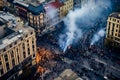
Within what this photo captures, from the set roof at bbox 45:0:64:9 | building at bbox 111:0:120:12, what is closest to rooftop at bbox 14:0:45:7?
roof at bbox 45:0:64:9

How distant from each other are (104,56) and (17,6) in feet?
210

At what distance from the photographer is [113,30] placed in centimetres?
14338

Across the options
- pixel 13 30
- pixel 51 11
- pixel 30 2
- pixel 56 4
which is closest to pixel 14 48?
pixel 13 30

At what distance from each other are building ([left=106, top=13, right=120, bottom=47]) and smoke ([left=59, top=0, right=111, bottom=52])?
20170 mm

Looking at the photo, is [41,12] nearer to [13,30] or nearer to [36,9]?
[36,9]

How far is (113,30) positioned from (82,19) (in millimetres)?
40682

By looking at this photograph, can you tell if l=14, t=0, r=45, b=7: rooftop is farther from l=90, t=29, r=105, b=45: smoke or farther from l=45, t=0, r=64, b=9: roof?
Answer: l=90, t=29, r=105, b=45: smoke

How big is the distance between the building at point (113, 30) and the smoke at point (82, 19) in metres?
20.2

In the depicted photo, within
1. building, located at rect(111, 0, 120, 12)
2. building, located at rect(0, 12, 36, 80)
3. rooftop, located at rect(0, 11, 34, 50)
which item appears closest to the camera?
building, located at rect(0, 12, 36, 80)

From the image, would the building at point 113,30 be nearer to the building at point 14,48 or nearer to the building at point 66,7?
the building at point 66,7

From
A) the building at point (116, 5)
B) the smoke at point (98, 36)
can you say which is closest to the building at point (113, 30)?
the smoke at point (98, 36)

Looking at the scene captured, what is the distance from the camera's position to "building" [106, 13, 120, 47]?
14025cm

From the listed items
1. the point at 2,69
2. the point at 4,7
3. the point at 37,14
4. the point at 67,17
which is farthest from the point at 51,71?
the point at 4,7

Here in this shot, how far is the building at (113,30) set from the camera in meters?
140
